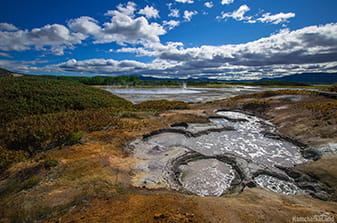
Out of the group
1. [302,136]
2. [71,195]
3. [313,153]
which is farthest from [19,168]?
[302,136]

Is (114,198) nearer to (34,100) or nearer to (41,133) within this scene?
(41,133)

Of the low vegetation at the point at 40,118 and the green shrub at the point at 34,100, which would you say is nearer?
the low vegetation at the point at 40,118

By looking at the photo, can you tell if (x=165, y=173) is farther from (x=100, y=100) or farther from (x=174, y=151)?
(x=100, y=100)

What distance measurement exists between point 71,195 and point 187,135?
895 cm

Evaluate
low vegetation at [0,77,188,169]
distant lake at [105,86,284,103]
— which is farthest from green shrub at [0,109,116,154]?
distant lake at [105,86,284,103]

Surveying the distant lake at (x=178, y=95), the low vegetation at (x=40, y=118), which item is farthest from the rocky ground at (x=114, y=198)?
the distant lake at (x=178, y=95)

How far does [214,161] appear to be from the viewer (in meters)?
8.95

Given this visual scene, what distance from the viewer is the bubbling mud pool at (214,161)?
679 cm

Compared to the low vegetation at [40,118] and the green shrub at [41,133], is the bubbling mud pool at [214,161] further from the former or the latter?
the low vegetation at [40,118]

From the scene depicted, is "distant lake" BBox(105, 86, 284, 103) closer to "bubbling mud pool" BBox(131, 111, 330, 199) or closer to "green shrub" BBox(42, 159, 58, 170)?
"bubbling mud pool" BBox(131, 111, 330, 199)

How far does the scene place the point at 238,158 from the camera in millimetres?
8820

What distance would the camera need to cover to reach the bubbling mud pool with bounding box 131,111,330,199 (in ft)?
22.3

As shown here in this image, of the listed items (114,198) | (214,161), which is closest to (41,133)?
(114,198)

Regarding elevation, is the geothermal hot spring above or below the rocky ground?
below
